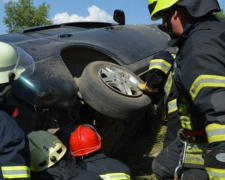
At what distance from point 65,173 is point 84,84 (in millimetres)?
1579

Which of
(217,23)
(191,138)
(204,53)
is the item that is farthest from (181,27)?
(191,138)

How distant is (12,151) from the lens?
94.8 inches

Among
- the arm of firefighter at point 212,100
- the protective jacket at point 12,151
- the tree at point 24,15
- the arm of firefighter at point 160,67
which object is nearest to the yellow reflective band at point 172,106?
the arm of firefighter at point 160,67

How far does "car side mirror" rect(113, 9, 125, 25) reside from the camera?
23.1ft

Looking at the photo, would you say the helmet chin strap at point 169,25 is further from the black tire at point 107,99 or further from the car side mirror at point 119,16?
the car side mirror at point 119,16

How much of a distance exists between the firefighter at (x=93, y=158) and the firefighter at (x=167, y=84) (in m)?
0.50

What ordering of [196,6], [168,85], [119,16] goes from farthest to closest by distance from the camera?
[119,16]
[168,85]
[196,6]

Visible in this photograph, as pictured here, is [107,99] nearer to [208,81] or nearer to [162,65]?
[162,65]

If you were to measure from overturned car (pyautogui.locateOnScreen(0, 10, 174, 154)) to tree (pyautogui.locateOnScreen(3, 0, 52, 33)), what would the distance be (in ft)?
105

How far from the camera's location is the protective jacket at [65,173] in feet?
9.78

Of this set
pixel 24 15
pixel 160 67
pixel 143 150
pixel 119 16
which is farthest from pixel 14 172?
pixel 24 15

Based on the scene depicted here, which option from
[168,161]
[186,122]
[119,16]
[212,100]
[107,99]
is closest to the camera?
[212,100]

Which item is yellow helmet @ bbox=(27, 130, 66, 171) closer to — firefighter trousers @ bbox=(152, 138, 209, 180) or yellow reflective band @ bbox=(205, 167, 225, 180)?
firefighter trousers @ bbox=(152, 138, 209, 180)

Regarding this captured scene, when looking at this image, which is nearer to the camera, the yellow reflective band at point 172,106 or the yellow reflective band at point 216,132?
the yellow reflective band at point 216,132
